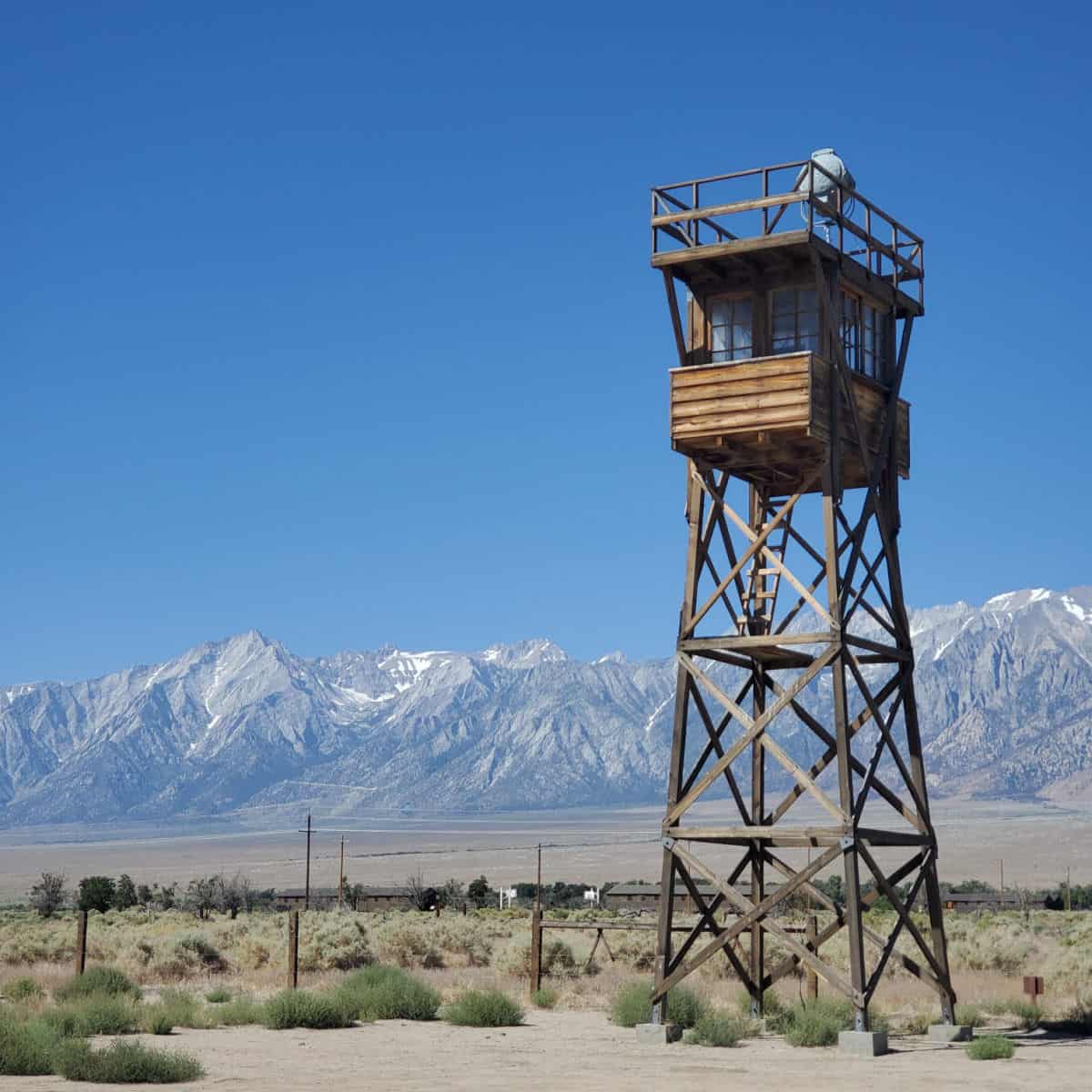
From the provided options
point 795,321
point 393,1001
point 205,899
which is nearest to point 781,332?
point 795,321

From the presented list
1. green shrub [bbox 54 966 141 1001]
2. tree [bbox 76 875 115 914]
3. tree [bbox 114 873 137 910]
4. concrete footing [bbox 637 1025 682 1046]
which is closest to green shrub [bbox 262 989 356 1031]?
green shrub [bbox 54 966 141 1001]

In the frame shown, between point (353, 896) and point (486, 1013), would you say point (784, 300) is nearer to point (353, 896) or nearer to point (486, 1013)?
point (486, 1013)

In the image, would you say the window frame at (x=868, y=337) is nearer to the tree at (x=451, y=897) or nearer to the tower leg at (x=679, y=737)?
the tower leg at (x=679, y=737)

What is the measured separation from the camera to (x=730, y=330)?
2622cm

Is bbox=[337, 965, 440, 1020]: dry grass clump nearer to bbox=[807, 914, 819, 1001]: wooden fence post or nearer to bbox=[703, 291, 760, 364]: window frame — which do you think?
bbox=[807, 914, 819, 1001]: wooden fence post

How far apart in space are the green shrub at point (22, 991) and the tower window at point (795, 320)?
15.7m

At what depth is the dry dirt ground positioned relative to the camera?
1977 cm

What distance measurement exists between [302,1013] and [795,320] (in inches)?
476

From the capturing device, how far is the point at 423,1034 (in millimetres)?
25766

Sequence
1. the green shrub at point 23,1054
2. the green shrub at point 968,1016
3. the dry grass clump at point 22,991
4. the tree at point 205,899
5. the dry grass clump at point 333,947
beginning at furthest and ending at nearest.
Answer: the tree at point 205,899 < the dry grass clump at point 333,947 < the dry grass clump at point 22,991 < the green shrub at point 968,1016 < the green shrub at point 23,1054

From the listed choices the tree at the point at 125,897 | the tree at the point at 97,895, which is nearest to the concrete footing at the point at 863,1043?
the tree at the point at 97,895

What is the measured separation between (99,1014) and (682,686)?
29.6 ft

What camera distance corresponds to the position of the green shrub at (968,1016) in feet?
88.1

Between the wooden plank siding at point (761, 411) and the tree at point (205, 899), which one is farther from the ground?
the wooden plank siding at point (761, 411)
